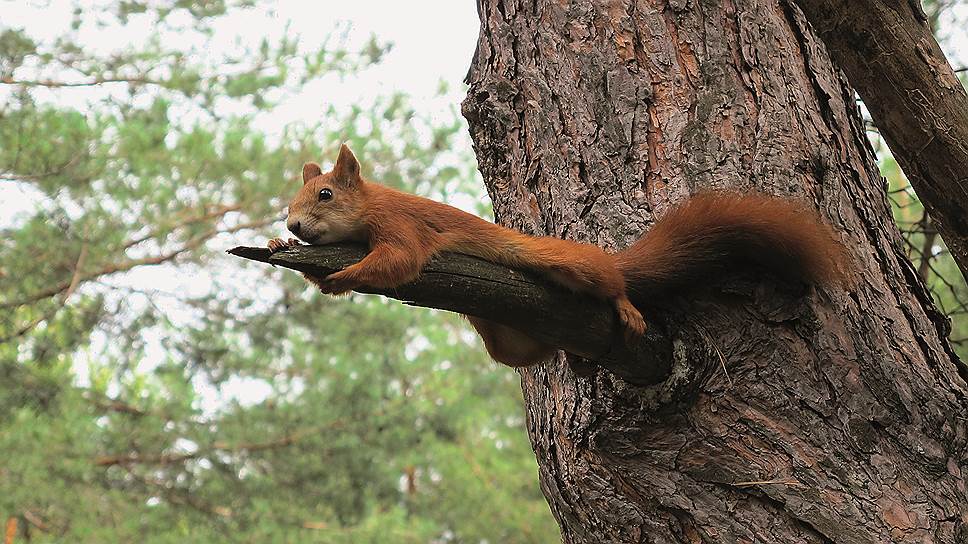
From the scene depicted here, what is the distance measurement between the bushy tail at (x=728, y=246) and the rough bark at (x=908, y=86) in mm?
257

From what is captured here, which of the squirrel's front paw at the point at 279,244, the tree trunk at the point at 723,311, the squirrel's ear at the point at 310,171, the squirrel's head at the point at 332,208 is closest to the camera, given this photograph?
the squirrel's front paw at the point at 279,244

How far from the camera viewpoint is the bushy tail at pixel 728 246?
2.00 m

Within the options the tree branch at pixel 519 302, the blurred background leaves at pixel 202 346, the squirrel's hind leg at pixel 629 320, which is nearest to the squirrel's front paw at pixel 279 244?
the tree branch at pixel 519 302

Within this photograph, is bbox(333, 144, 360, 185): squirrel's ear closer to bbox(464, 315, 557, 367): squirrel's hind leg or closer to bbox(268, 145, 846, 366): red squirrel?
bbox(268, 145, 846, 366): red squirrel

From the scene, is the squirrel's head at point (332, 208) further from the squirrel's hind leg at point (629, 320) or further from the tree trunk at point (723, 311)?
the squirrel's hind leg at point (629, 320)

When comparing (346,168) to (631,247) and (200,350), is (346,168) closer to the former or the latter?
(631,247)

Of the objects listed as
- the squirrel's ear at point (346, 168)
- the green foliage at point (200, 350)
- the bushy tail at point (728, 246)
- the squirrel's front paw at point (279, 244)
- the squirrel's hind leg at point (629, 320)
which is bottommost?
the green foliage at point (200, 350)

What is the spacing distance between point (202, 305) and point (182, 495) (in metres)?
1.65

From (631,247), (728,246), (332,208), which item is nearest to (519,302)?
(631,247)

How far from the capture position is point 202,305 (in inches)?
328

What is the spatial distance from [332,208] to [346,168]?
143 millimetres

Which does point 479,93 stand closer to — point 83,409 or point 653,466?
point 653,466

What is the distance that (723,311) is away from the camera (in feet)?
6.88

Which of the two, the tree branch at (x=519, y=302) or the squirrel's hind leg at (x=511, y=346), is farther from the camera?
the squirrel's hind leg at (x=511, y=346)
